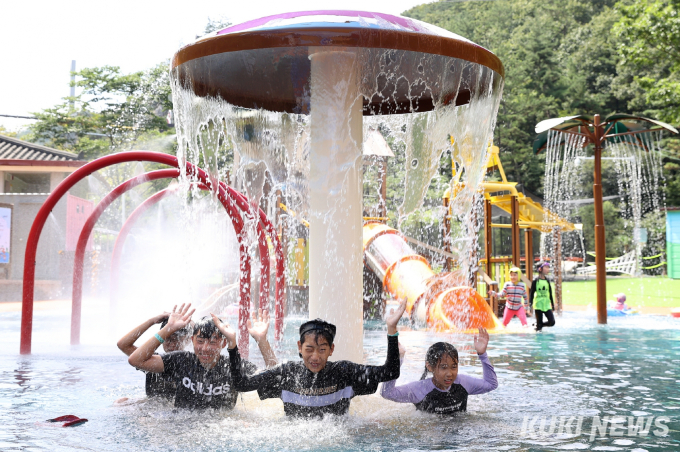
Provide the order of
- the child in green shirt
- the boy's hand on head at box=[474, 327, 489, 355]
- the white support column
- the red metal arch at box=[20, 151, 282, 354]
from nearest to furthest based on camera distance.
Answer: the boy's hand on head at box=[474, 327, 489, 355], the white support column, the red metal arch at box=[20, 151, 282, 354], the child in green shirt

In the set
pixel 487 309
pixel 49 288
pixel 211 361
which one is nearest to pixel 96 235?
pixel 49 288

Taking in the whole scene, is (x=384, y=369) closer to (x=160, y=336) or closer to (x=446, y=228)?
(x=160, y=336)

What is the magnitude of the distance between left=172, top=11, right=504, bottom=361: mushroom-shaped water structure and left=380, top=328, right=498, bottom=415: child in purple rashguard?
601mm

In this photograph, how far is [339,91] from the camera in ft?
16.5

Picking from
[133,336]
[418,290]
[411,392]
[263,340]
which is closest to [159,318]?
[133,336]

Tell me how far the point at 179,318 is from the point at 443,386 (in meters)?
1.86

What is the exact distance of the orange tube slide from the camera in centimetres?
1120

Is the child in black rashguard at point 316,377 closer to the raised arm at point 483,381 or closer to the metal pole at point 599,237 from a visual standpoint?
the raised arm at point 483,381

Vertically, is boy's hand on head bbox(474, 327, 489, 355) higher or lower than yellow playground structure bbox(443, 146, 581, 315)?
lower

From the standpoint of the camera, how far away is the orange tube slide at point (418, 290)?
36.7 feet

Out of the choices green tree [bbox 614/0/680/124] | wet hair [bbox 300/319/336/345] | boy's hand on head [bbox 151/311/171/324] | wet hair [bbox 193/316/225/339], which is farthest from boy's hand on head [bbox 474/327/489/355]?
green tree [bbox 614/0/680/124]

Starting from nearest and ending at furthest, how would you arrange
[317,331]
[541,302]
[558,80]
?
[317,331]
[541,302]
[558,80]

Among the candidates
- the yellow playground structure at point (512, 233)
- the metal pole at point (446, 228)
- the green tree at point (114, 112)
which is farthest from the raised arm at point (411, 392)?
the green tree at point (114, 112)

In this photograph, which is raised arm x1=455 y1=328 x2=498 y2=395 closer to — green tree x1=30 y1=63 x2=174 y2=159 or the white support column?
the white support column
